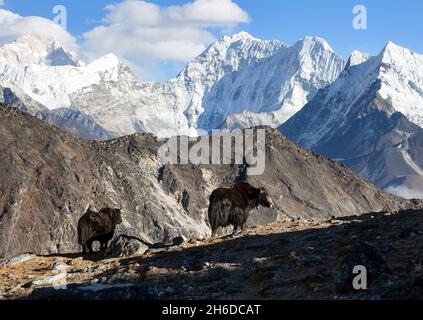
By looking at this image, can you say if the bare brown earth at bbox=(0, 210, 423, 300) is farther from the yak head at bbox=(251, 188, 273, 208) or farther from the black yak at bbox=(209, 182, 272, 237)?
the yak head at bbox=(251, 188, 273, 208)

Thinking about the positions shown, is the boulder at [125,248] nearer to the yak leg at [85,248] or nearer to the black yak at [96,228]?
the black yak at [96,228]

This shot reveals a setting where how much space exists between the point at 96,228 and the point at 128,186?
266ft

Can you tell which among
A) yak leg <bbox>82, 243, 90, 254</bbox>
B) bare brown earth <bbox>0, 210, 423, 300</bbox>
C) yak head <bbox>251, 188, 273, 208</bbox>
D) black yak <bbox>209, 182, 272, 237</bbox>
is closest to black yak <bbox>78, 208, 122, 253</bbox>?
yak leg <bbox>82, 243, 90, 254</bbox>

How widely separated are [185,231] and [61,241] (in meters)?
20.4

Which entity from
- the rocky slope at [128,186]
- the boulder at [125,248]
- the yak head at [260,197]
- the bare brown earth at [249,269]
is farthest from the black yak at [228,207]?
the rocky slope at [128,186]

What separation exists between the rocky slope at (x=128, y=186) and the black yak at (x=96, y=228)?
2351 inches

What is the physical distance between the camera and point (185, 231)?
321 ft

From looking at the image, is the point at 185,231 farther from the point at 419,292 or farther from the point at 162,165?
the point at 419,292

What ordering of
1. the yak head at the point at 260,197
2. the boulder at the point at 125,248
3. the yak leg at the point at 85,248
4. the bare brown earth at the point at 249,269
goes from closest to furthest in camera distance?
1. the bare brown earth at the point at 249,269
2. the boulder at the point at 125,248
3. the yak leg at the point at 85,248
4. the yak head at the point at 260,197

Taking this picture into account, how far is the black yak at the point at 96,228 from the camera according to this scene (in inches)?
869

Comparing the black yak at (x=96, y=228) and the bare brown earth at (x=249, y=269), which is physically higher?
the black yak at (x=96, y=228)

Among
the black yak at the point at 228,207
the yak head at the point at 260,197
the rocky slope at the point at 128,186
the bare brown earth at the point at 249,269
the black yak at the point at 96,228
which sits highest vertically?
the rocky slope at the point at 128,186

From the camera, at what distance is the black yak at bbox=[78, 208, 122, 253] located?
22078mm
